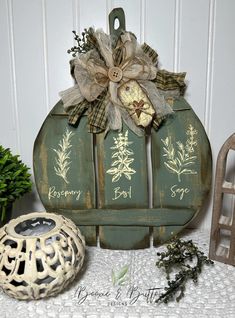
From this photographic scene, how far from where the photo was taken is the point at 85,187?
2.97 ft

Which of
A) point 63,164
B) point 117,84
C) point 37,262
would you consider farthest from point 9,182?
point 117,84

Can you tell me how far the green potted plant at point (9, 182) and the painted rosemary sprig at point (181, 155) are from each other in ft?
1.14

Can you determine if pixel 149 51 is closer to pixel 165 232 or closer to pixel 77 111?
pixel 77 111

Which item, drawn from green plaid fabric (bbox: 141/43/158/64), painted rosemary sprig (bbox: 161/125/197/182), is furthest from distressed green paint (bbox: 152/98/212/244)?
green plaid fabric (bbox: 141/43/158/64)

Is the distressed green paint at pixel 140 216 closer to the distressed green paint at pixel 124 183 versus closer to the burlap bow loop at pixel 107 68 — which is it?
the distressed green paint at pixel 124 183

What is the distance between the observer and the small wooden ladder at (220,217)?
81cm

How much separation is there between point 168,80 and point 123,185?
271 mm

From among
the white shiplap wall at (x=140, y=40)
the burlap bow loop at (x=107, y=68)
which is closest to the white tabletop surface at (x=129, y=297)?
the white shiplap wall at (x=140, y=40)

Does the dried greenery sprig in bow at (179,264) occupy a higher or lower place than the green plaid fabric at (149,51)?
lower

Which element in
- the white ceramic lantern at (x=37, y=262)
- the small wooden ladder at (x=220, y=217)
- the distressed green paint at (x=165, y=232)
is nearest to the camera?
the white ceramic lantern at (x=37, y=262)

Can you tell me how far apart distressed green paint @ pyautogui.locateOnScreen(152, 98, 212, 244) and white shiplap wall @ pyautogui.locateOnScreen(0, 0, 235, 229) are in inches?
3.5

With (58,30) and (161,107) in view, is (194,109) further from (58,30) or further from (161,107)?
(58,30)

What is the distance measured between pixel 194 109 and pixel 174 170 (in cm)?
18

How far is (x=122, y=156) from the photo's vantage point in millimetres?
883
